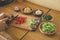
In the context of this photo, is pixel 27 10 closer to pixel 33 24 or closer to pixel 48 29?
pixel 33 24

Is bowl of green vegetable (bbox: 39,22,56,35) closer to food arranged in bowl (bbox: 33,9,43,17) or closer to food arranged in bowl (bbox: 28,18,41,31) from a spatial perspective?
food arranged in bowl (bbox: 28,18,41,31)

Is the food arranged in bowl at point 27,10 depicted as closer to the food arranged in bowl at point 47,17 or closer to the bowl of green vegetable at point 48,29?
the food arranged in bowl at point 47,17

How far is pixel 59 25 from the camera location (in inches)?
43.4

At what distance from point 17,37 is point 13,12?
333 millimetres

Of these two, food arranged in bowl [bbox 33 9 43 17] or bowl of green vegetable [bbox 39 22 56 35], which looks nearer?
bowl of green vegetable [bbox 39 22 56 35]

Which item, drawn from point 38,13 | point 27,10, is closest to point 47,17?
point 38,13

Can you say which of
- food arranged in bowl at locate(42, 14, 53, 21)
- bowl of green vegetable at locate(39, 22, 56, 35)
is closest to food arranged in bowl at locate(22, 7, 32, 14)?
food arranged in bowl at locate(42, 14, 53, 21)

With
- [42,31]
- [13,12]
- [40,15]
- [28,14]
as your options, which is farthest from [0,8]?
[42,31]

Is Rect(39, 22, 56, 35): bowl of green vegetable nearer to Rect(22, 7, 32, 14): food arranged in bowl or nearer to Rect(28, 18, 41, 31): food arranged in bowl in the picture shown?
Rect(28, 18, 41, 31): food arranged in bowl

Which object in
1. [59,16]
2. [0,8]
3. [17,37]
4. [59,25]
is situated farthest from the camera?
A: [0,8]

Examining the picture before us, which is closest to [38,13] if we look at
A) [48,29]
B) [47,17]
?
[47,17]

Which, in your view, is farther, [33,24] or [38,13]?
[38,13]

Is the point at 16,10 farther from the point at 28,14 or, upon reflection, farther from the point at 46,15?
the point at 46,15

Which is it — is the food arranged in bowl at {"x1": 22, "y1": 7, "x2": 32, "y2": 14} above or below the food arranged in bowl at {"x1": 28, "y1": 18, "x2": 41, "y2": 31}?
above
